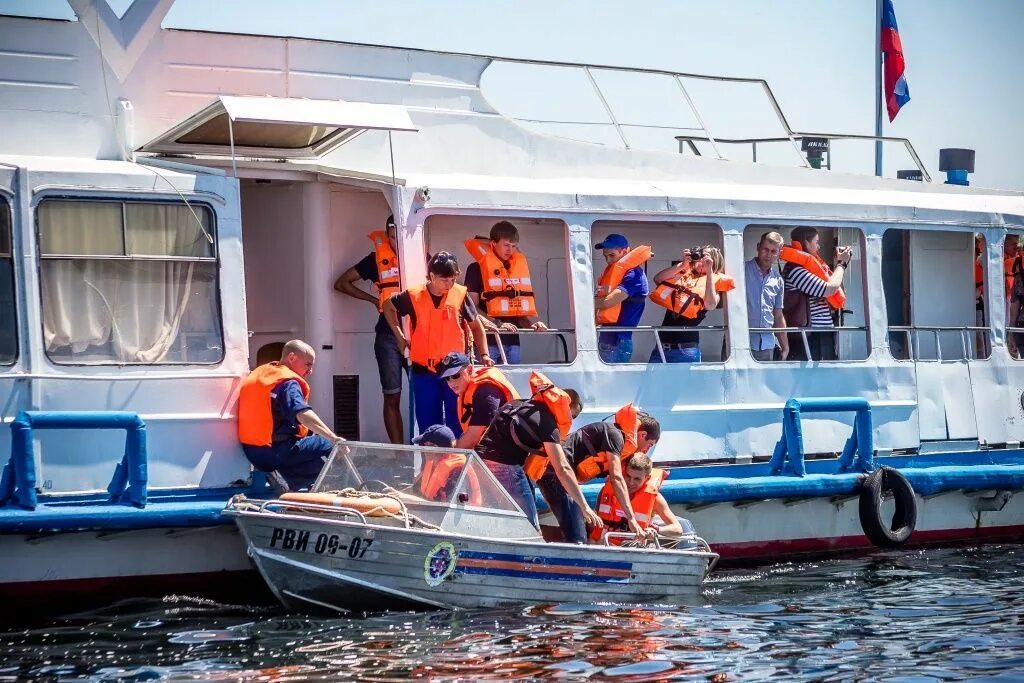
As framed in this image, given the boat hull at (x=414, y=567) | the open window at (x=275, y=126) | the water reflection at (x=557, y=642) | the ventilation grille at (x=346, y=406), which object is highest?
the open window at (x=275, y=126)

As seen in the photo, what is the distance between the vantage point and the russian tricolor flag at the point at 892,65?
18.8 m

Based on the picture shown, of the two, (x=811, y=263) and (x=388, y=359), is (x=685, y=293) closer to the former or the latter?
(x=811, y=263)

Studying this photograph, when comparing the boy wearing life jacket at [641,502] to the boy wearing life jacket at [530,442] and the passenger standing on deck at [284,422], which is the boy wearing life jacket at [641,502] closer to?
the boy wearing life jacket at [530,442]

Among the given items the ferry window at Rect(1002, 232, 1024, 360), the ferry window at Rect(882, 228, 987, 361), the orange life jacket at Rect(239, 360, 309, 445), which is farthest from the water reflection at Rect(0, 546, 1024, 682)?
the ferry window at Rect(1002, 232, 1024, 360)

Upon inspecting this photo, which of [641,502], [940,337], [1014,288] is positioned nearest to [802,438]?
[641,502]

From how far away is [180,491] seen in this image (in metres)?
9.60

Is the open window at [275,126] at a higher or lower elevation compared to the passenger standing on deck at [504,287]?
higher

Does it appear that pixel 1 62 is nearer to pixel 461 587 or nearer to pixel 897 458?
pixel 461 587

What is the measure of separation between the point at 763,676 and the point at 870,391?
4921 millimetres

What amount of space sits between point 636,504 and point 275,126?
3.80m

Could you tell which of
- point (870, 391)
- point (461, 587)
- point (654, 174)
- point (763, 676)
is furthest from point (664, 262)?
point (763, 676)

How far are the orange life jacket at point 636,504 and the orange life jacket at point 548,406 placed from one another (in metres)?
0.59

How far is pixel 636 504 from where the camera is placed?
396 inches

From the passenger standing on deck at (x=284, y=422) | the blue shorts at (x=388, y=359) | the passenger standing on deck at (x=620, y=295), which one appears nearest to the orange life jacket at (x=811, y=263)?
the passenger standing on deck at (x=620, y=295)
